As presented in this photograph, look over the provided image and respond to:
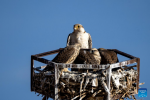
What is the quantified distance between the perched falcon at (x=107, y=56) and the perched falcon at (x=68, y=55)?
196 centimetres

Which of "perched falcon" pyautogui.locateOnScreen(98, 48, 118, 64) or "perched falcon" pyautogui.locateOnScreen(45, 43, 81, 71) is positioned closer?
"perched falcon" pyautogui.locateOnScreen(45, 43, 81, 71)

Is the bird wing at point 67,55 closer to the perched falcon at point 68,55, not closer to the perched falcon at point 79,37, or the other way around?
the perched falcon at point 68,55

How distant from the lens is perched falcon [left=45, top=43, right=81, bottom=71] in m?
43.4

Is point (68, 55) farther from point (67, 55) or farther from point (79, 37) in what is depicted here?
point (79, 37)

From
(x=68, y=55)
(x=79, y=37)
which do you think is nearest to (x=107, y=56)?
(x=79, y=37)

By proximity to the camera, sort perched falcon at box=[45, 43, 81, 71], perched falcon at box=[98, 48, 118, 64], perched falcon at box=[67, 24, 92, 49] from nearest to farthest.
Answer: perched falcon at box=[45, 43, 81, 71] < perched falcon at box=[98, 48, 118, 64] < perched falcon at box=[67, 24, 92, 49]

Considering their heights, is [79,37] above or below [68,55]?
above

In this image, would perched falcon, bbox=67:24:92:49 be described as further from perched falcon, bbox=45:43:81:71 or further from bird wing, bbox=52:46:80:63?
bird wing, bbox=52:46:80:63

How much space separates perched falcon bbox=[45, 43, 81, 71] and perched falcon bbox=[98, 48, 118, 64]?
77.2 inches

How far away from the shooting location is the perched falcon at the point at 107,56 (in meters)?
44.8

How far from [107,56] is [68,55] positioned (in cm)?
307

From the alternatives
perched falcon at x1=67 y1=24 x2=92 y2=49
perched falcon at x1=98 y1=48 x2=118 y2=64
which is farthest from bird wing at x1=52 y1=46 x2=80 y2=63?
perched falcon at x1=67 y1=24 x2=92 y2=49

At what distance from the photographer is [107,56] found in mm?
45031

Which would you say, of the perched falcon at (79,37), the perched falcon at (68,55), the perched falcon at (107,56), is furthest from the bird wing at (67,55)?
the perched falcon at (79,37)
